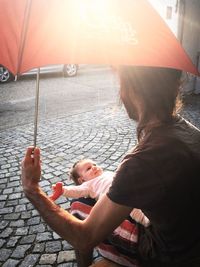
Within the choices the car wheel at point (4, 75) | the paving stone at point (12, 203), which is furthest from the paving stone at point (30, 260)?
the car wheel at point (4, 75)

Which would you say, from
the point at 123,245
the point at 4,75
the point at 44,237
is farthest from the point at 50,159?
the point at 4,75

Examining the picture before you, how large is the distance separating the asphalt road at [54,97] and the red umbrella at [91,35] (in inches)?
166

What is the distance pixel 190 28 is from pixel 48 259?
782cm

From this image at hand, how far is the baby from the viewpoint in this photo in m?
2.06

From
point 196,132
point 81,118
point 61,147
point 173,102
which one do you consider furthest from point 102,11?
point 81,118

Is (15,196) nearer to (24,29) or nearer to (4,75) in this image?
(24,29)

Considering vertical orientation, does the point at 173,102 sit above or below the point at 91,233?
above

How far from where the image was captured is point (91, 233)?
1.62 metres

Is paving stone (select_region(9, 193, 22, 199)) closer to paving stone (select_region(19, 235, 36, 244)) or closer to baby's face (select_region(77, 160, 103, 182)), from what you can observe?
paving stone (select_region(19, 235, 36, 244))

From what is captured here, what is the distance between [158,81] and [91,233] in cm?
85

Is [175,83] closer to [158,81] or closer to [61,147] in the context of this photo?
[158,81]

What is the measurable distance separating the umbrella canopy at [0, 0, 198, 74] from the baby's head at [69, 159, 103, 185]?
5.18 feet

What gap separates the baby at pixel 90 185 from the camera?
2.06m

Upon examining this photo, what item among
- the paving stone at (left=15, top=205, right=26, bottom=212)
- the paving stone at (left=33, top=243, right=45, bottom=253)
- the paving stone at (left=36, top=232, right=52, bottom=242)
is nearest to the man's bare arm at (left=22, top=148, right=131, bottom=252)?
the paving stone at (left=33, top=243, right=45, bottom=253)
